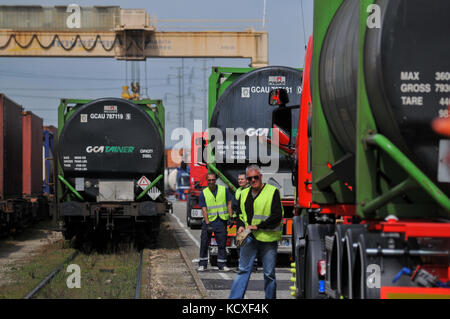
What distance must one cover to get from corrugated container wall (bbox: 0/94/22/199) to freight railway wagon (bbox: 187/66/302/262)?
26.4 feet

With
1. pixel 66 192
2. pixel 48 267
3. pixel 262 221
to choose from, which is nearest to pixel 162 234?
pixel 66 192

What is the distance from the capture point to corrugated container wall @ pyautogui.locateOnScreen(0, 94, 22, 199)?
20.8 meters

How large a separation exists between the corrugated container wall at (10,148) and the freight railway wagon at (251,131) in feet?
26.4

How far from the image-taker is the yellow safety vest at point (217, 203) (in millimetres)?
14562

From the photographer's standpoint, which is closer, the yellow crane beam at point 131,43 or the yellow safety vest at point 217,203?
the yellow safety vest at point 217,203

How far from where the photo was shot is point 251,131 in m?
14.6

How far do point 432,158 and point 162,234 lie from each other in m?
19.8

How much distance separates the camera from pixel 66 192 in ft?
59.4

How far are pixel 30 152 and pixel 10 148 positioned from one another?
326 centimetres

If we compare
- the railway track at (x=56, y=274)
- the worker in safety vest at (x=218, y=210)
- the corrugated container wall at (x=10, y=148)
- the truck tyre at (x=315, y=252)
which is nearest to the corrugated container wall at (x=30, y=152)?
the corrugated container wall at (x=10, y=148)

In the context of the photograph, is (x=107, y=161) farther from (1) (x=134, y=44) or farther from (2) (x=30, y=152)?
(1) (x=134, y=44)

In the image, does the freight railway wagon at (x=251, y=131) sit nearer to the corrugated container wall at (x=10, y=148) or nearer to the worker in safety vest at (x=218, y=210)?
the worker in safety vest at (x=218, y=210)

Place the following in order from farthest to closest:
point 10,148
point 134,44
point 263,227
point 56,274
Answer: point 134,44
point 10,148
point 56,274
point 263,227

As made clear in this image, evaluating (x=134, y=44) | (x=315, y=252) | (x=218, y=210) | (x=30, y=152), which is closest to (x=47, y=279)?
(x=218, y=210)
